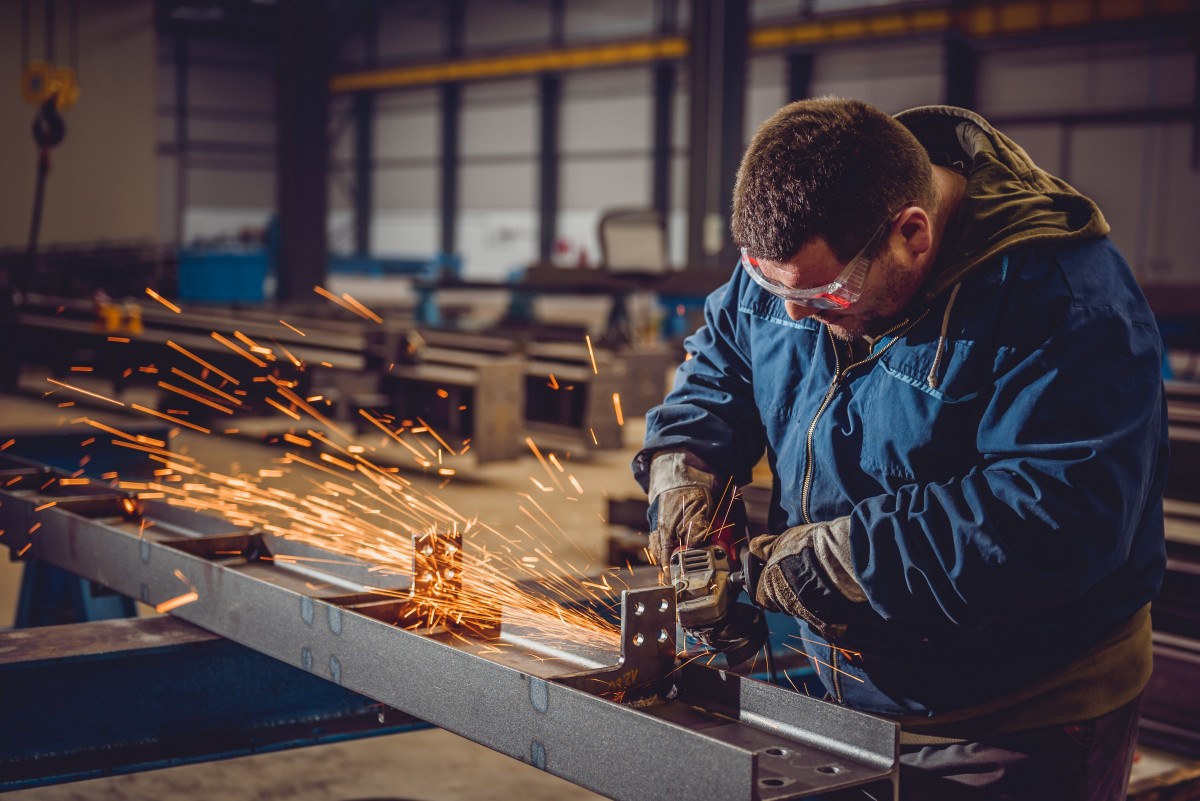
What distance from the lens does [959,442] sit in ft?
4.73

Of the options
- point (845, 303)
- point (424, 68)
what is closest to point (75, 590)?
point (845, 303)

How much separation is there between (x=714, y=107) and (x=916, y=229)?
9.03 metres

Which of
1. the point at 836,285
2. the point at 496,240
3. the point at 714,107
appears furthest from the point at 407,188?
the point at 836,285

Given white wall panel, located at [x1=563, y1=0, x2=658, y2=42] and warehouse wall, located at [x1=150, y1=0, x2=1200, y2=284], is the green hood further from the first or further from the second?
white wall panel, located at [x1=563, y1=0, x2=658, y2=42]

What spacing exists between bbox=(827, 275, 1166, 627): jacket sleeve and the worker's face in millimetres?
144

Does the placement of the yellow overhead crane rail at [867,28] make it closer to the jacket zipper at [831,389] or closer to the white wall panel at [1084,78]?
the white wall panel at [1084,78]

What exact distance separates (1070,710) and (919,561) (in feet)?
1.06

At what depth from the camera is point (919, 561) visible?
134 cm

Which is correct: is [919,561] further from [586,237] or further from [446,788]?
[586,237]

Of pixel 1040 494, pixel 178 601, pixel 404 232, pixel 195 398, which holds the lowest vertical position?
pixel 195 398

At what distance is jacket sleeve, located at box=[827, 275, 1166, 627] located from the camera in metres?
1.29

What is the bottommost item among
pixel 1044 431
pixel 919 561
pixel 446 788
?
pixel 446 788

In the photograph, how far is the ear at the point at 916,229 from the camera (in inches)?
54.3

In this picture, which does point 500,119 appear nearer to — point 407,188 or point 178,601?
point 407,188
